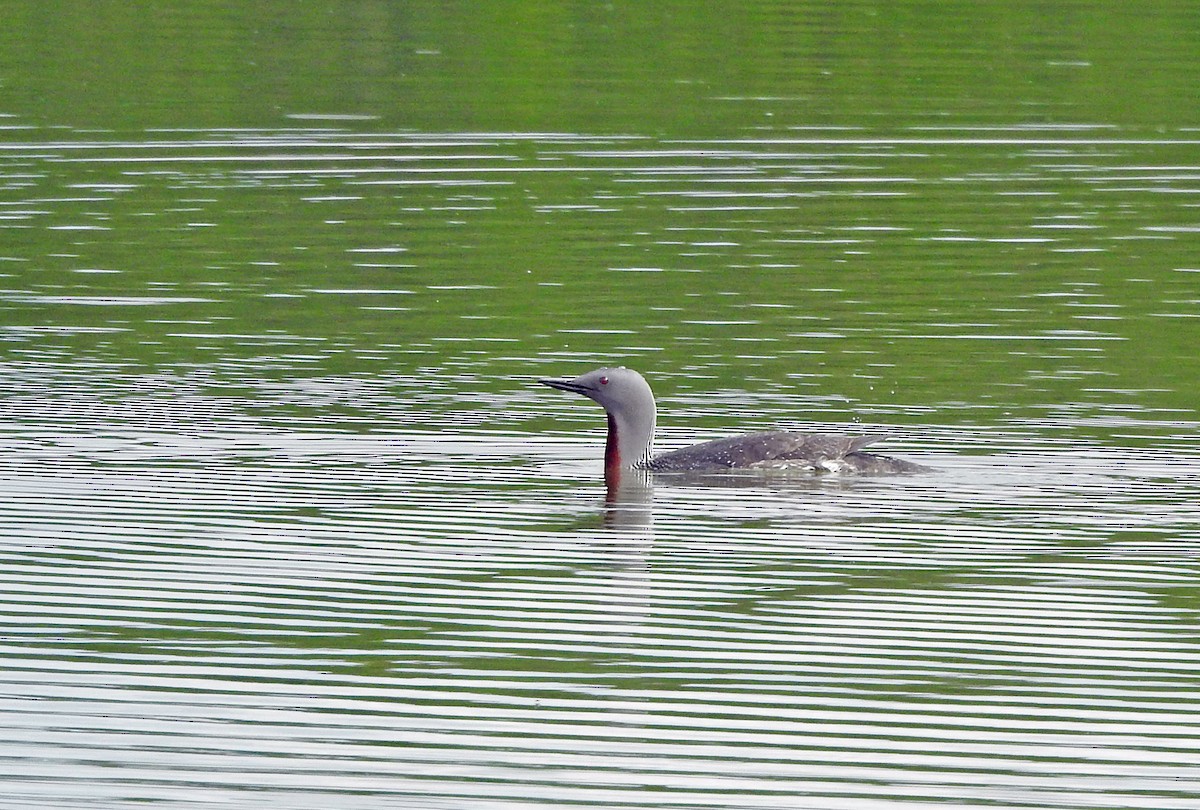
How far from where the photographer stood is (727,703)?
10234 millimetres

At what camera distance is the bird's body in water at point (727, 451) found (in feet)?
48.6

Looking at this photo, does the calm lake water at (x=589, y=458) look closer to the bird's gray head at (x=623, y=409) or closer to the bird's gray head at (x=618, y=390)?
the bird's gray head at (x=623, y=409)

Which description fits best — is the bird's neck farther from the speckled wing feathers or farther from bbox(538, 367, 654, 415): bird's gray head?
the speckled wing feathers

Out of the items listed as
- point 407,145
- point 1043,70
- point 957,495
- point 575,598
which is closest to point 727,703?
point 575,598

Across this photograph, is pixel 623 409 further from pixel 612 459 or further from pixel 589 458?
pixel 589 458

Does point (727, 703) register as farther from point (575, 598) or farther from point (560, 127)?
point (560, 127)

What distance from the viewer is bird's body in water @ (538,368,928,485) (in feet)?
48.6

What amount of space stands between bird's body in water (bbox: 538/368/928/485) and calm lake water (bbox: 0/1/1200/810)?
141 millimetres

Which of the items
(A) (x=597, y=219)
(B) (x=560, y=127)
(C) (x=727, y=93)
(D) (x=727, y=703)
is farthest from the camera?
(C) (x=727, y=93)

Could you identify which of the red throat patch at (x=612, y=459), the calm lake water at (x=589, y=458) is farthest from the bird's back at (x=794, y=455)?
the red throat patch at (x=612, y=459)

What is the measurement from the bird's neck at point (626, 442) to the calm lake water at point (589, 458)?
0.58 feet

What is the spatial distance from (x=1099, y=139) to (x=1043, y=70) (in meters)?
7.71

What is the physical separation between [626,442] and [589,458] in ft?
1.62

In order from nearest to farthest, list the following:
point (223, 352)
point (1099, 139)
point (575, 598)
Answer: point (575, 598) < point (223, 352) < point (1099, 139)
